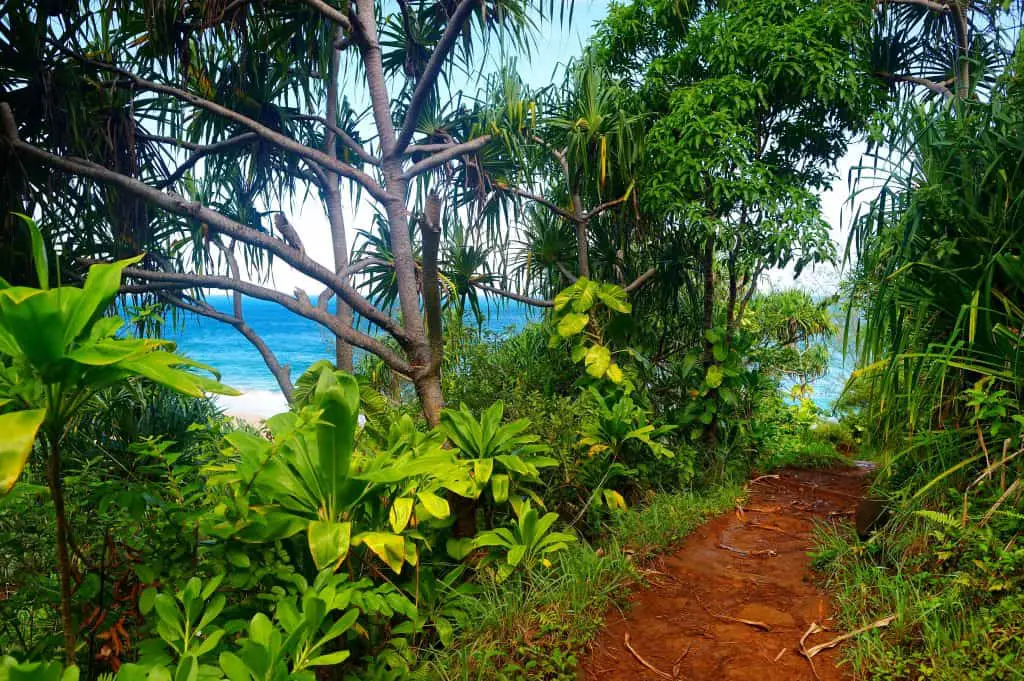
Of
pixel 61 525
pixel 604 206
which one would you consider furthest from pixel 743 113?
pixel 61 525

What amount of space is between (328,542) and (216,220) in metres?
2.08

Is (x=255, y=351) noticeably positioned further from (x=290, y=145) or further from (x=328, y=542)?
(x=328, y=542)

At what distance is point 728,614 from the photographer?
99.5 inches

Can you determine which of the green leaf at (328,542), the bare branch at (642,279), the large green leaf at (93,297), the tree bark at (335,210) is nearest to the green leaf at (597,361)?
the bare branch at (642,279)

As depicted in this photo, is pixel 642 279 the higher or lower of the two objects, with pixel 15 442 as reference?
higher

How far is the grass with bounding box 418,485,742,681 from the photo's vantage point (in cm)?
216

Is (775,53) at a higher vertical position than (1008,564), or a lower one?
higher

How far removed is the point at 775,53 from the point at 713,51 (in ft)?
1.18

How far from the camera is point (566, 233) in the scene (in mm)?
5027

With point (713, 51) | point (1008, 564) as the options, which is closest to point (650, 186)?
point (713, 51)

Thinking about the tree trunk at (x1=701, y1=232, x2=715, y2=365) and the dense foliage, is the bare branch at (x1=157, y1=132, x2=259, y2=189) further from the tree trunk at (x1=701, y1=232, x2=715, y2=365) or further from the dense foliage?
the tree trunk at (x1=701, y1=232, x2=715, y2=365)

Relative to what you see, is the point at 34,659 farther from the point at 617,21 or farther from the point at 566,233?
the point at 617,21

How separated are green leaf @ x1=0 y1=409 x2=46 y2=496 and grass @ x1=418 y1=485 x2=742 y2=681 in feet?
4.84

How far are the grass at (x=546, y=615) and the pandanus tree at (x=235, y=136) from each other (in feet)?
3.97
